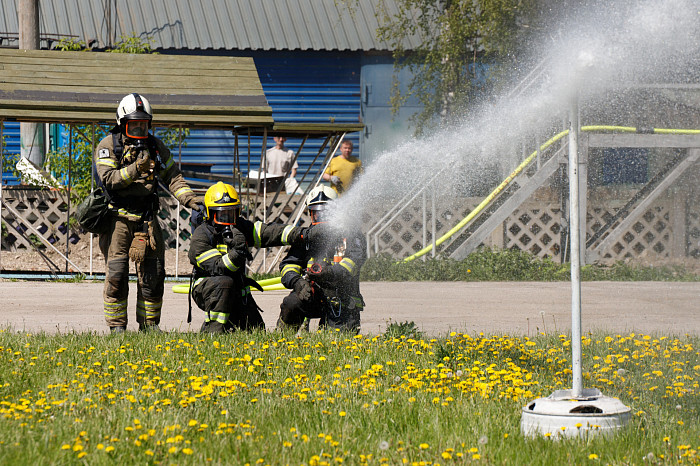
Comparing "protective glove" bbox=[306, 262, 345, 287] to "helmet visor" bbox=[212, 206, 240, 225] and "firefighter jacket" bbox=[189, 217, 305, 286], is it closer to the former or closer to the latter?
"firefighter jacket" bbox=[189, 217, 305, 286]

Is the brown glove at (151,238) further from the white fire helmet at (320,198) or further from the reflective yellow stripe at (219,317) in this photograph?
the white fire helmet at (320,198)

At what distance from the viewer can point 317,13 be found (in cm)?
2120

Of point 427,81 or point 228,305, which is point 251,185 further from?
point 228,305

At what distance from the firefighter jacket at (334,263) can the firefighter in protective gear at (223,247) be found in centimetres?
21

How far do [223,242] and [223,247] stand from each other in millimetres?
42

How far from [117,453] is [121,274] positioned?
3.74 metres

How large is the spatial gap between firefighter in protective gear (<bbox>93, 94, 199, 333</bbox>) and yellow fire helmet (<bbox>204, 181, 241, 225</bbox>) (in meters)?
0.39

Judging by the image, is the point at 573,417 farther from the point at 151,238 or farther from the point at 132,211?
the point at 132,211

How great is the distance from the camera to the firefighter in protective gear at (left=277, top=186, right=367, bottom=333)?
23.9 ft

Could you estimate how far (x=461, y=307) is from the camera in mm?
10078

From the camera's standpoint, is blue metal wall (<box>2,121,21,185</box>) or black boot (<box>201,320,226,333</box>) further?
blue metal wall (<box>2,121,21,185</box>)

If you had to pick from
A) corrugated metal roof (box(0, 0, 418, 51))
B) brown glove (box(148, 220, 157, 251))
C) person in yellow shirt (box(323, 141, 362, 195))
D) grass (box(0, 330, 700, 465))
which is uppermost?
corrugated metal roof (box(0, 0, 418, 51))

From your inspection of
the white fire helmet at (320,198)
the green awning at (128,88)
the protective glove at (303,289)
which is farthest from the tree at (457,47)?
the protective glove at (303,289)

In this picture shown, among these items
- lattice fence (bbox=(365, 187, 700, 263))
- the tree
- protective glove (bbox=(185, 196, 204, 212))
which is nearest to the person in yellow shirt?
lattice fence (bbox=(365, 187, 700, 263))
